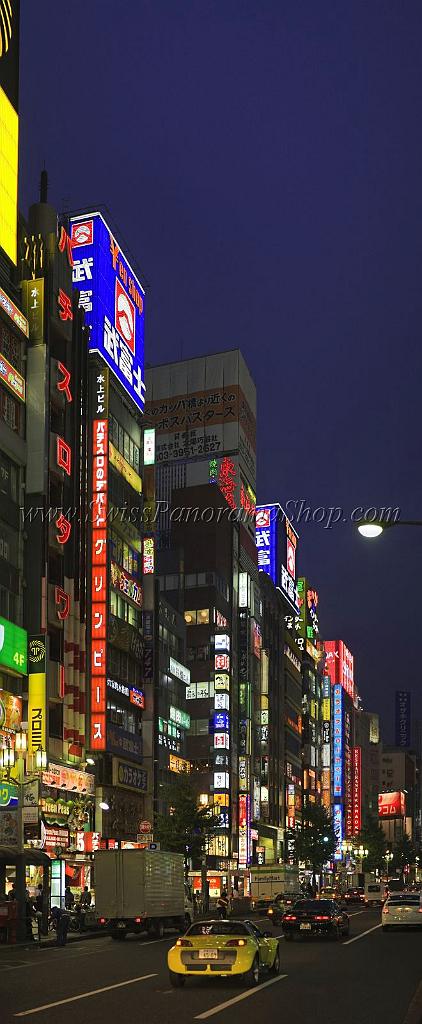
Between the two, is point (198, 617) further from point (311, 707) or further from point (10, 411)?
point (311, 707)

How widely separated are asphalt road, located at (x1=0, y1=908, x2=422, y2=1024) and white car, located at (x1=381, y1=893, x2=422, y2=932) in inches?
415

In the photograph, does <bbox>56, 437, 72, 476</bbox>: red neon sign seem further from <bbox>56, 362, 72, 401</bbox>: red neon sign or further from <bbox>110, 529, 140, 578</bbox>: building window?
<bbox>110, 529, 140, 578</bbox>: building window

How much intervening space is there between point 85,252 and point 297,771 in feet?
303

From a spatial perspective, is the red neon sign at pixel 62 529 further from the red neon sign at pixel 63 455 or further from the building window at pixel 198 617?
the building window at pixel 198 617

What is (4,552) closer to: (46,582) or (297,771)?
(46,582)

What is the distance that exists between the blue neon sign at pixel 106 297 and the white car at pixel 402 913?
40.4 meters

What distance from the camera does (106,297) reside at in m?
84.0

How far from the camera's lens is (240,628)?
12138cm

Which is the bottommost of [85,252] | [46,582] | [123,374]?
[46,582]

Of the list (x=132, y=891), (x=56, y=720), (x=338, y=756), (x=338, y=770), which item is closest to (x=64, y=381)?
(x=56, y=720)

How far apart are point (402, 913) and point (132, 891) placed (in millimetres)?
10758

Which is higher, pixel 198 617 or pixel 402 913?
pixel 198 617

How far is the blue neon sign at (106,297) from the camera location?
82.0 metres

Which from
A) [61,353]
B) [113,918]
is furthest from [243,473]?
[113,918]
